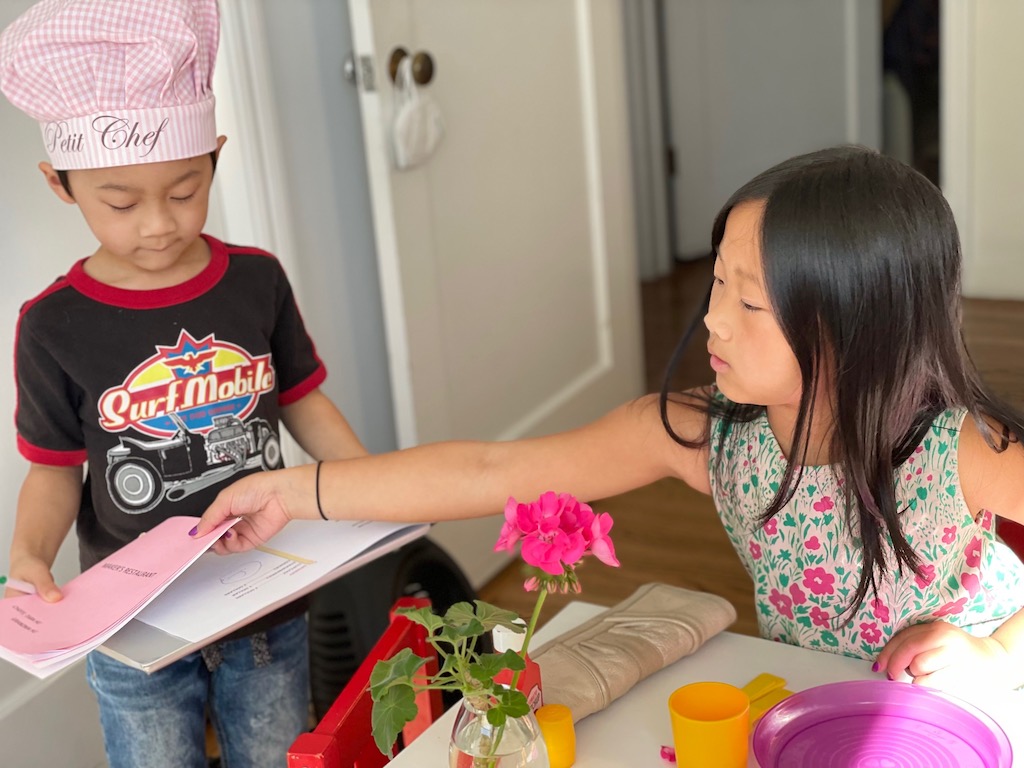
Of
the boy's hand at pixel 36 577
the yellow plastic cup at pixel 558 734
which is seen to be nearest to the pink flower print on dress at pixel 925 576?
the yellow plastic cup at pixel 558 734

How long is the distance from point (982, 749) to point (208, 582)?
2.36 feet

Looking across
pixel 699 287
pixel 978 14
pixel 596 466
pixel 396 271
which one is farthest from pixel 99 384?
pixel 699 287

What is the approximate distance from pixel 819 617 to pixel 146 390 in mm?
752

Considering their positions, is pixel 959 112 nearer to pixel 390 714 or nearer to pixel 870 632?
pixel 870 632

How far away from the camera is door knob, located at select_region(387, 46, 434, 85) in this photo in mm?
2148

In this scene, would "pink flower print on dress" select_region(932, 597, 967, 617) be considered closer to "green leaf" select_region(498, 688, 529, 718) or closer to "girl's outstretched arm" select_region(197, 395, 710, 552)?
"girl's outstretched arm" select_region(197, 395, 710, 552)

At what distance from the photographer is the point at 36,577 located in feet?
3.74

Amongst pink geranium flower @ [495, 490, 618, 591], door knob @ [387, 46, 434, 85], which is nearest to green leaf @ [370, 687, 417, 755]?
pink geranium flower @ [495, 490, 618, 591]

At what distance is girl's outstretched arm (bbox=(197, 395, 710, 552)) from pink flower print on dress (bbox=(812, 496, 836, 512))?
0.44 ft

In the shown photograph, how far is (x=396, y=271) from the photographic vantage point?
2.22 metres

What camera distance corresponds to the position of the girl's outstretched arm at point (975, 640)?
0.99 m

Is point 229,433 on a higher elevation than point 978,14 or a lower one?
lower

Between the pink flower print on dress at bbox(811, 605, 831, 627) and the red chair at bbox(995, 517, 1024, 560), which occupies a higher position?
the red chair at bbox(995, 517, 1024, 560)

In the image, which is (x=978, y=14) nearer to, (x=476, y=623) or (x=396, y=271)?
(x=396, y=271)
